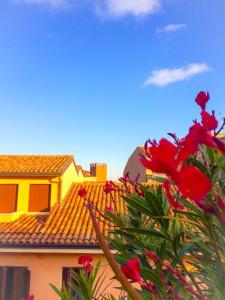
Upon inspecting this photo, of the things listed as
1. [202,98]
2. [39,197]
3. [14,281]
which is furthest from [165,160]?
[39,197]

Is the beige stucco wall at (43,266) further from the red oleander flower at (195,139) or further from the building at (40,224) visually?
the red oleander flower at (195,139)

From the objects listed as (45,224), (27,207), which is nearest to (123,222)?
(45,224)

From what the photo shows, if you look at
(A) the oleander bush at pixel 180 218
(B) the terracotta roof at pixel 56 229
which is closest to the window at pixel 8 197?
(B) the terracotta roof at pixel 56 229

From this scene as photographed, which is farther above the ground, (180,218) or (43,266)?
(43,266)

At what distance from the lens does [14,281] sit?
438 inches

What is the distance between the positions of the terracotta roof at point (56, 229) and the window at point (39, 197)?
403 mm

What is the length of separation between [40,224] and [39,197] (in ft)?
6.26

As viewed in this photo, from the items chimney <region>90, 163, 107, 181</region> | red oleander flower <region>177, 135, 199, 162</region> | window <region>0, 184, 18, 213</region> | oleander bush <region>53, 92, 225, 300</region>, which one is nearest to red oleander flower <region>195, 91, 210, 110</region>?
oleander bush <region>53, 92, 225, 300</region>

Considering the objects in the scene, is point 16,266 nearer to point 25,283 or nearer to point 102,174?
point 25,283

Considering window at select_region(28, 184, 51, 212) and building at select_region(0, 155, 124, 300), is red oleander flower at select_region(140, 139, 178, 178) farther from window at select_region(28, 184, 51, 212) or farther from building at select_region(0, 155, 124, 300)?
window at select_region(28, 184, 51, 212)

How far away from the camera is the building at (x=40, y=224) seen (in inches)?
415

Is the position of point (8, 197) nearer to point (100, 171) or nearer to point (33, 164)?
point (33, 164)

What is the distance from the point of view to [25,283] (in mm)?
10969

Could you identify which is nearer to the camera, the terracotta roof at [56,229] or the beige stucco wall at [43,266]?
the terracotta roof at [56,229]
